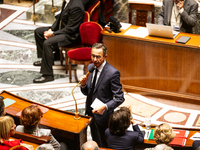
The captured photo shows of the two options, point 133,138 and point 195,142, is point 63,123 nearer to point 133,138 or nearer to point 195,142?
point 133,138

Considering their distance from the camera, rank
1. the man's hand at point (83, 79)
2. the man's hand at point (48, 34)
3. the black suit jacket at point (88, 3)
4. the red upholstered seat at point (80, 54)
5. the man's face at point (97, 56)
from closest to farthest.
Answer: the man's hand at point (83, 79) → the man's face at point (97, 56) → the red upholstered seat at point (80, 54) → the man's hand at point (48, 34) → the black suit jacket at point (88, 3)

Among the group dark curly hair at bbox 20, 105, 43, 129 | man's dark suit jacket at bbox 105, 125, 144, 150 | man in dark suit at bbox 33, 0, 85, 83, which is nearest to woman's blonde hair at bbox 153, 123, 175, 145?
man's dark suit jacket at bbox 105, 125, 144, 150

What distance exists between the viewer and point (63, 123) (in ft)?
11.2

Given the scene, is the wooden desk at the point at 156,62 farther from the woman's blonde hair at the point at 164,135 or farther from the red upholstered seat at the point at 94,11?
the woman's blonde hair at the point at 164,135

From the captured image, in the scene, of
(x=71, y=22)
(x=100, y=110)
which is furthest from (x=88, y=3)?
(x=100, y=110)

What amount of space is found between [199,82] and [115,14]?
4079 mm

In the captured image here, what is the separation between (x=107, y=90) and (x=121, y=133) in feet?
1.99

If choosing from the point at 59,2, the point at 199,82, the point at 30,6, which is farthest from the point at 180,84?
the point at 30,6

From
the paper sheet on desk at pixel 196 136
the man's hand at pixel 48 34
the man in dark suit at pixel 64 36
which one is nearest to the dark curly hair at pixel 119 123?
the paper sheet on desk at pixel 196 136

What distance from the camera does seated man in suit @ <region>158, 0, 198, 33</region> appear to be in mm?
5297

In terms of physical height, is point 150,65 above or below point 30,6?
below

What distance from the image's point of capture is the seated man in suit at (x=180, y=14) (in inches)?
209

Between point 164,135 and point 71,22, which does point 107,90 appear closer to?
point 164,135

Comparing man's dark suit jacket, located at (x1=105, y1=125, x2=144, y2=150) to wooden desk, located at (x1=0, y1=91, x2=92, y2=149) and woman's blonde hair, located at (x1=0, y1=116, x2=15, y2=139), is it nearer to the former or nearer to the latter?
wooden desk, located at (x1=0, y1=91, x2=92, y2=149)
